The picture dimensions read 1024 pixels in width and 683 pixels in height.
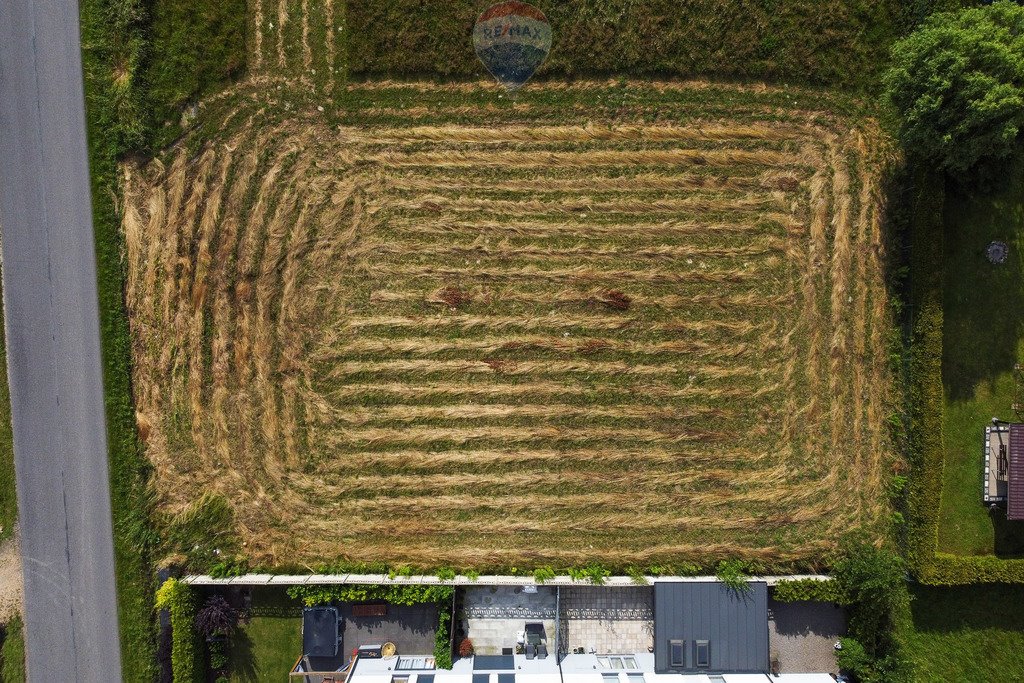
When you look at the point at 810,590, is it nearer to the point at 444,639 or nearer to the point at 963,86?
the point at 444,639

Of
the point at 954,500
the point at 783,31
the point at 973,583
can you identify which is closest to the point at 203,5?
the point at 783,31

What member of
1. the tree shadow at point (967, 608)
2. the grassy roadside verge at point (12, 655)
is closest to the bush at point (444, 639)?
the grassy roadside verge at point (12, 655)

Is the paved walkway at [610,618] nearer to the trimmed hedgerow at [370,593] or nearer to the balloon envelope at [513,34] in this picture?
the trimmed hedgerow at [370,593]

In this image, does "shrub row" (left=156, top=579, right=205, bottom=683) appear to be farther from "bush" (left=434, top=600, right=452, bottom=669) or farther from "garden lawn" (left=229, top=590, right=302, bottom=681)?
"bush" (left=434, top=600, right=452, bottom=669)

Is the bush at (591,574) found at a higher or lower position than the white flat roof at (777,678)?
higher

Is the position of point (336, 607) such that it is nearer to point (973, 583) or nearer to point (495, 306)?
point (495, 306)

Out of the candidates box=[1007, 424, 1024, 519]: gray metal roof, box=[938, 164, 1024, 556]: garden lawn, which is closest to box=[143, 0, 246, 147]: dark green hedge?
box=[938, 164, 1024, 556]: garden lawn
